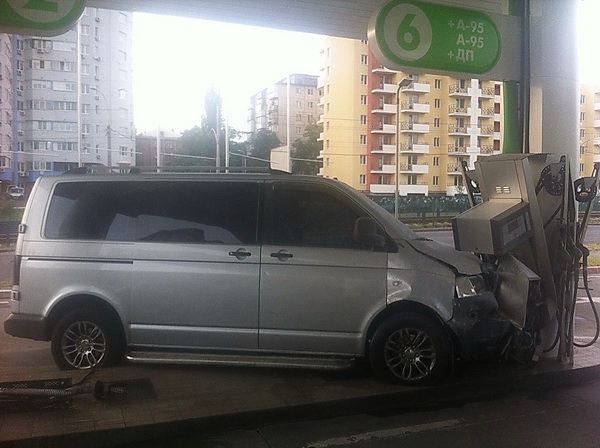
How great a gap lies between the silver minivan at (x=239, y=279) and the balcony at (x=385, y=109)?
7.28 m

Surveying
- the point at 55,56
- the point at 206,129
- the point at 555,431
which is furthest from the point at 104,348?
the point at 206,129

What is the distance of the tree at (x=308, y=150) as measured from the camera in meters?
9.43

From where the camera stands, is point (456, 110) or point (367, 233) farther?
point (456, 110)

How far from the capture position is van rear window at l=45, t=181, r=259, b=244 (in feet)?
19.3

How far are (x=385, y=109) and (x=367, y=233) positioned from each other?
26.1ft

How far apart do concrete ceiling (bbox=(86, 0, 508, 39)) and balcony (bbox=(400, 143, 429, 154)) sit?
3.45 metres

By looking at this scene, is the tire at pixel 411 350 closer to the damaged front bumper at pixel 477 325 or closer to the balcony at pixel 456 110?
the damaged front bumper at pixel 477 325

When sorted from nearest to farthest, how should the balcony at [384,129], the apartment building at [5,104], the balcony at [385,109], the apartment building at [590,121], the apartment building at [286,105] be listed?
the apartment building at [590,121]
the apartment building at [5,104]
the balcony at [385,109]
the balcony at [384,129]
the apartment building at [286,105]

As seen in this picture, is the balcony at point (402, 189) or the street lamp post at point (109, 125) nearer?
the street lamp post at point (109, 125)

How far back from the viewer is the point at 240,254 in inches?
225

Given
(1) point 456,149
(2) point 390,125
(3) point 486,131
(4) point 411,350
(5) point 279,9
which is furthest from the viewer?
(2) point 390,125

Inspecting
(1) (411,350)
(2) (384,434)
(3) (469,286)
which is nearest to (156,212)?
(1) (411,350)

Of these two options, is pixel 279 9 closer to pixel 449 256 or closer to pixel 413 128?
pixel 449 256

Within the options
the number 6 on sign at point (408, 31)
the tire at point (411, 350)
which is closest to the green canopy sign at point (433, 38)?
the number 6 on sign at point (408, 31)
